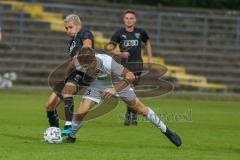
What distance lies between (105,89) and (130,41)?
4.94 m

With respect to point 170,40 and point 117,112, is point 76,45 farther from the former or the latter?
point 170,40

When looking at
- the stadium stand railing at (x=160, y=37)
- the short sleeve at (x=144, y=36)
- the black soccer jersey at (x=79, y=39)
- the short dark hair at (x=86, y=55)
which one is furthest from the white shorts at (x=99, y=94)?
the stadium stand railing at (x=160, y=37)

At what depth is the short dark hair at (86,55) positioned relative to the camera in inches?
492

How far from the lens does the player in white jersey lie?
12.3 metres

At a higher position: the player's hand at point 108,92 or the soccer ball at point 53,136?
the player's hand at point 108,92

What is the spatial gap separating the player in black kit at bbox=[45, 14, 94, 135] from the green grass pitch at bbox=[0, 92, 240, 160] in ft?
1.60

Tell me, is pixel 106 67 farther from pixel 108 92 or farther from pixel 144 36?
pixel 144 36

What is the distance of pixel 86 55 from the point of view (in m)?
12.6

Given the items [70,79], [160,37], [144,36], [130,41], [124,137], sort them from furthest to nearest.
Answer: [160,37]
[144,36]
[130,41]
[124,137]
[70,79]

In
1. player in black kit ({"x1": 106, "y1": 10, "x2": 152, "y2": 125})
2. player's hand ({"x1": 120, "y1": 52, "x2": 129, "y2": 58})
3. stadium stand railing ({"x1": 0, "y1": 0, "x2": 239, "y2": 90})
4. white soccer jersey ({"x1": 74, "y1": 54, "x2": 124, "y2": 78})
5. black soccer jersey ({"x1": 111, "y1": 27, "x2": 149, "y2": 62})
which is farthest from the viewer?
stadium stand railing ({"x1": 0, "y1": 0, "x2": 239, "y2": 90})

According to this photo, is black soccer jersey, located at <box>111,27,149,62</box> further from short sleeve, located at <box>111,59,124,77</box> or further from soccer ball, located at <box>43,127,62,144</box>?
soccer ball, located at <box>43,127,62,144</box>

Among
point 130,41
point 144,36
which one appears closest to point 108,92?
point 130,41

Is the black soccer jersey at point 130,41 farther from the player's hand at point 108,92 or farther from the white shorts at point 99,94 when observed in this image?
the player's hand at point 108,92

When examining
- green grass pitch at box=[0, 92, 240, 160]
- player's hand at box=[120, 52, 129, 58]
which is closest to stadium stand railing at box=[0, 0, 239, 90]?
green grass pitch at box=[0, 92, 240, 160]
